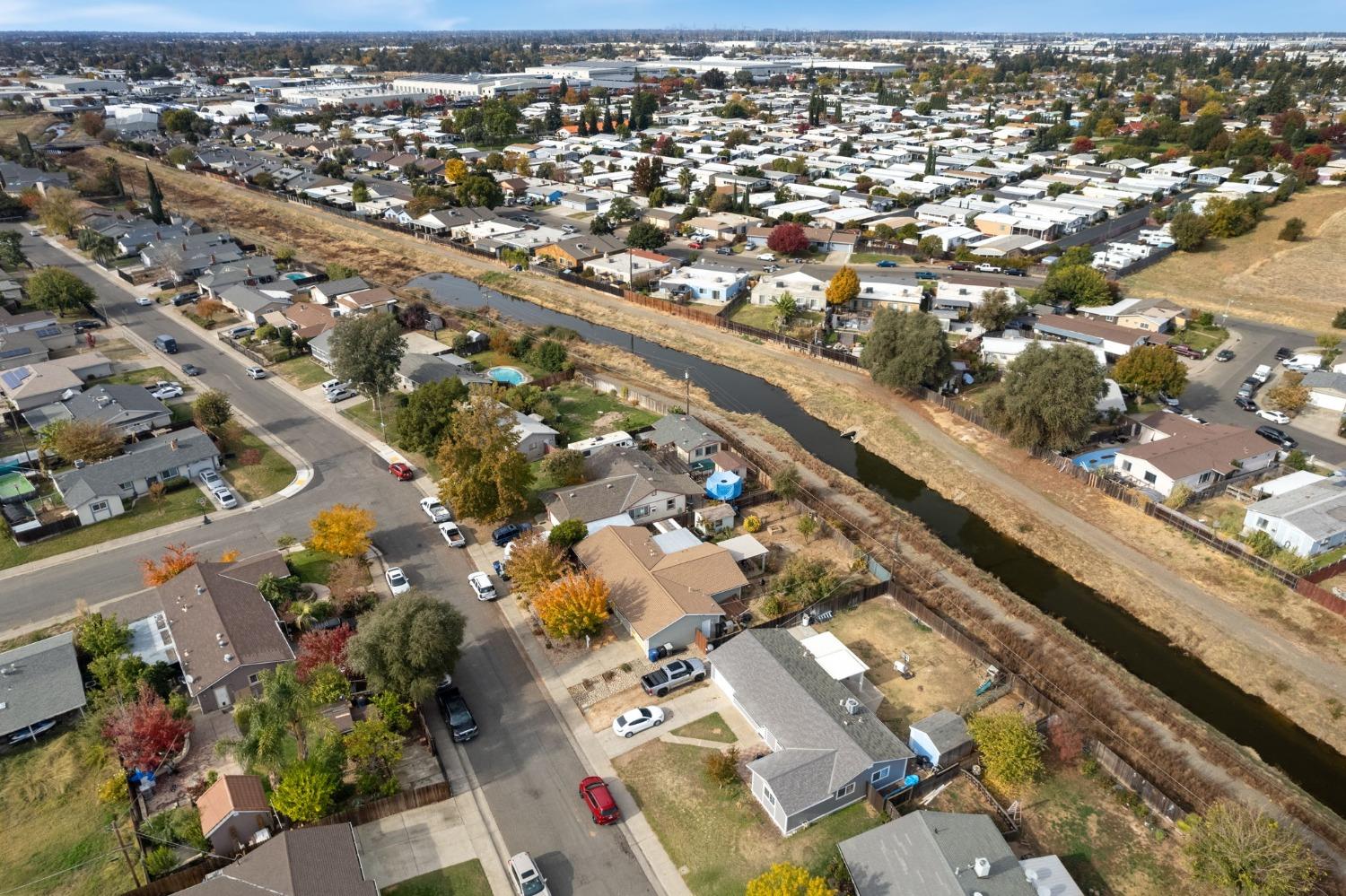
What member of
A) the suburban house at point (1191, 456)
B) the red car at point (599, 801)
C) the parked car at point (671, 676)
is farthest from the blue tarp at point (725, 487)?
the suburban house at point (1191, 456)

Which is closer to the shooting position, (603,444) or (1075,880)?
(1075,880)

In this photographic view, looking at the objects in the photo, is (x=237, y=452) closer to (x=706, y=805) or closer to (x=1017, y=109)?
(x=706, y=805)

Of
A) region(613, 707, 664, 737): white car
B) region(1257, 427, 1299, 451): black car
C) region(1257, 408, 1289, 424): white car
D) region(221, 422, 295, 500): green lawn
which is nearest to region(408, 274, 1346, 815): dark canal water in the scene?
region(1257, 427, 1299, 451): black car

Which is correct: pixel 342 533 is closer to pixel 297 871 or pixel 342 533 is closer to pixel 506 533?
pixel 506 533

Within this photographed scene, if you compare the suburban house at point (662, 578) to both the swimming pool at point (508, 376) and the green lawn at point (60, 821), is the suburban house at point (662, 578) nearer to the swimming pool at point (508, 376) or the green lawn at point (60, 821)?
the green lawn at point (60, 821)

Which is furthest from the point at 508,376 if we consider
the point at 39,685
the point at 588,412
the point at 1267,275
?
the point at 1267,275

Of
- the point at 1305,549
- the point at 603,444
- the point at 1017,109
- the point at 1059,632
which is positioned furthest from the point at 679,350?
the point at 1017,109

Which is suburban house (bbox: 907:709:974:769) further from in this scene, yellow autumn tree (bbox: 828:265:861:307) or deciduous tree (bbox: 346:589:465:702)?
yellow autumn tree (bbox: 828:265:861:307)
